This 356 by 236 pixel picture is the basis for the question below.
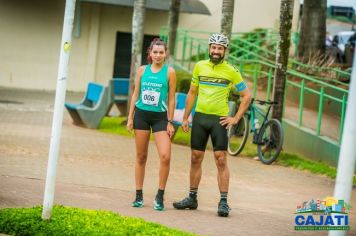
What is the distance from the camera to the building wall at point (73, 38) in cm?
2794

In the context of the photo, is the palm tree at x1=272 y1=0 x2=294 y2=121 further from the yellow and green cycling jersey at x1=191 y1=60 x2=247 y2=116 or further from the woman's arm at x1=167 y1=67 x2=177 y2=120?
the woman's arm at x1=167 y1=67 x2=177 y2=120

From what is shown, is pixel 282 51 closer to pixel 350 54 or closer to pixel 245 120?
pixel 245 120

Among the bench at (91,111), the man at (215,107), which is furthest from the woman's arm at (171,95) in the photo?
the bench at (91,111)

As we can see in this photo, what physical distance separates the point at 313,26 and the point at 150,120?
43.8ft

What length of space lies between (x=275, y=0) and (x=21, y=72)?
9.36 meters

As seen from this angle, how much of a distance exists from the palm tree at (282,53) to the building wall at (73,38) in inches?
576

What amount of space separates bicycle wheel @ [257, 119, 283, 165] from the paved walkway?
0.23m

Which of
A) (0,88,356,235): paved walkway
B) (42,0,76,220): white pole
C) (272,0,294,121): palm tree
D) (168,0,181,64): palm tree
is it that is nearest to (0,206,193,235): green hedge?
(42,0,76,220): white pole

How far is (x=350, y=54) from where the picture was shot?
23547 millimetres

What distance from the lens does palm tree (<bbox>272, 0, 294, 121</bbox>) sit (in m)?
14.3

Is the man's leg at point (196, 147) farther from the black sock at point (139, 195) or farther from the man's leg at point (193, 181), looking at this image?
the black sock at point (139, 195)

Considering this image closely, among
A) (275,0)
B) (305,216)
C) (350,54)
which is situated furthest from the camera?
(275,0)

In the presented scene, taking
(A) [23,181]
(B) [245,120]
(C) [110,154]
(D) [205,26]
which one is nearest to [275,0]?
(D) [205,26]

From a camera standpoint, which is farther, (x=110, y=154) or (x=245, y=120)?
(x=245, y=120)
